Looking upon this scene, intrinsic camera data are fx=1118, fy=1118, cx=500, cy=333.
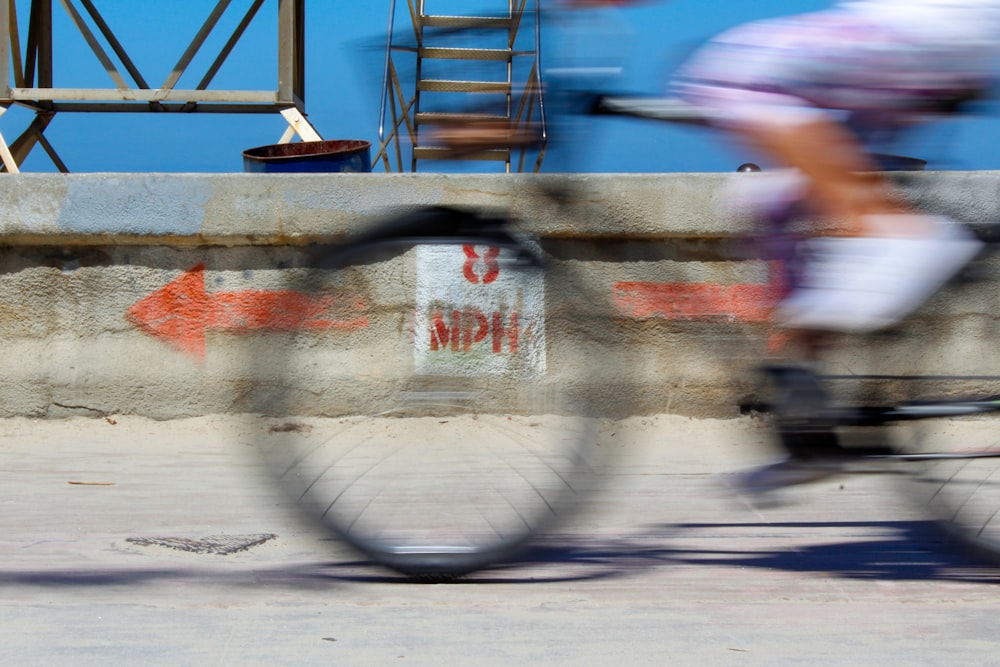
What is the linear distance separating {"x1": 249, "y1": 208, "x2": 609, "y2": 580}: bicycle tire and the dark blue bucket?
177 inches

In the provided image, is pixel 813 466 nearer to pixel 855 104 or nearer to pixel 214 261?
pixel 855 104

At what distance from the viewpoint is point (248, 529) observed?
285 cm

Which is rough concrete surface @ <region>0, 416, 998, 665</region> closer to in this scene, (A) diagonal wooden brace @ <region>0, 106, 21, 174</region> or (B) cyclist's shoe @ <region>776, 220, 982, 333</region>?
(B) cyclist's shoe @ <region>776, 220, 982, 333</region>

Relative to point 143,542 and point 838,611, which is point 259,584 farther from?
point 838,611

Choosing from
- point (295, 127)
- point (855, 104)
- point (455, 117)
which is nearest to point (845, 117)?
point (855, 104)

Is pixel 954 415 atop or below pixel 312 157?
below

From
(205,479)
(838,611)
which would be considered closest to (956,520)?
(838,611)

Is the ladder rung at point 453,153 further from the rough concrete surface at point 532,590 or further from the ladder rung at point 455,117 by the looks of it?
the rough concrete surface at point 532,590

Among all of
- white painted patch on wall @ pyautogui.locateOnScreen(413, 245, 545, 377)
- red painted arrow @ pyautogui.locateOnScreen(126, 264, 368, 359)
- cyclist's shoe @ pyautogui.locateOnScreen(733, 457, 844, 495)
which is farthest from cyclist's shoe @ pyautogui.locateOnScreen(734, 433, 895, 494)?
red painted arrow @ pyautogui.locateOnScreen(126, 264, 368, 359)

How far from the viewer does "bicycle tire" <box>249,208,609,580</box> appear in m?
2.28

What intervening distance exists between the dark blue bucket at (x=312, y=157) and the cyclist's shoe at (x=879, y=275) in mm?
5034

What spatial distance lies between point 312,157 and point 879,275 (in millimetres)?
5205

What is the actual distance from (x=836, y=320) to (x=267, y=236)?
2.57 m

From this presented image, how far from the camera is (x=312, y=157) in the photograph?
6.82 meters
